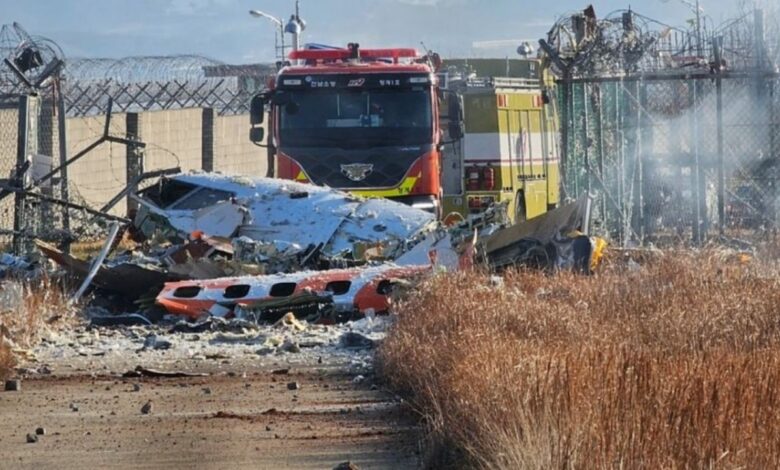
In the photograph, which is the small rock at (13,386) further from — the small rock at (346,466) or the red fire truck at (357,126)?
the red fire truck at (357,126)

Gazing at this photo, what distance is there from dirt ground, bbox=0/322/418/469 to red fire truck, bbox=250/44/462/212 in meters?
8.81

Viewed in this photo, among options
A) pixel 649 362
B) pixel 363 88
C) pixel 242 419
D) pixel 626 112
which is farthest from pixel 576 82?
pixel 649 362

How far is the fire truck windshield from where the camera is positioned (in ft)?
74.3

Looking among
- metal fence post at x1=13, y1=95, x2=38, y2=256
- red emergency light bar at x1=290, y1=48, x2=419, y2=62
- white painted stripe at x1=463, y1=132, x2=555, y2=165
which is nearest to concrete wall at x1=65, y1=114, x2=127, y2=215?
red emergency light bar at x1=290, y1=48, x2=419, y2=62

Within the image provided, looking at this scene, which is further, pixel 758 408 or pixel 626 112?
pixel 626 112

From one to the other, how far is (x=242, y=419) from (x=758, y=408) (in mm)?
4155

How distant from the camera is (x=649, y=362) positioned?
7500 millimetres

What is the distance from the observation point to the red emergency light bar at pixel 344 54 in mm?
23828

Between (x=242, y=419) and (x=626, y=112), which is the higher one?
(x=626, y=112)

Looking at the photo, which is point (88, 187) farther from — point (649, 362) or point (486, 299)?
point (649, 362)

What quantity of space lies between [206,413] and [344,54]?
552 inches

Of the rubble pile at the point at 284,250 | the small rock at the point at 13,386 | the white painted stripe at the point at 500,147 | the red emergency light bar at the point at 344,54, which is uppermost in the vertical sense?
the red emergency light bar at the point at 344,54

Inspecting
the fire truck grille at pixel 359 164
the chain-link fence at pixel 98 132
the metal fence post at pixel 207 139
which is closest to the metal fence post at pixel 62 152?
the chain-link fence at pixel 98 132

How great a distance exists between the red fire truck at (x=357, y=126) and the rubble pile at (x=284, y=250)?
5.22ft
